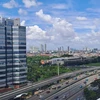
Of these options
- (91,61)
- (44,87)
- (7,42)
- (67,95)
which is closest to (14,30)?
(7,42)

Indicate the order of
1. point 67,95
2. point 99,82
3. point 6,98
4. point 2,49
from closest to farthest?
point 6,98, point 67,95, point 2,49, point 99,82

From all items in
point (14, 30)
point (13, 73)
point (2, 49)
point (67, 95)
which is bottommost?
point (67, 95)

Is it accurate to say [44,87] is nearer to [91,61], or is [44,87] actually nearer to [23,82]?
[23,82]

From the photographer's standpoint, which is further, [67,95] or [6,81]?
[6,81]

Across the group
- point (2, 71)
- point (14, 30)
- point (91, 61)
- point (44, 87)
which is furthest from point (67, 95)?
point (91, 61)

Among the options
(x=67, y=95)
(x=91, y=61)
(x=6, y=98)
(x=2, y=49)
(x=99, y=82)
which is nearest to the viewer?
(x=6, y=98)

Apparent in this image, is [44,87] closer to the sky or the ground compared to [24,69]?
closer to the ground

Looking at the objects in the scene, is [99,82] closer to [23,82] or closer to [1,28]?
[23,82]
